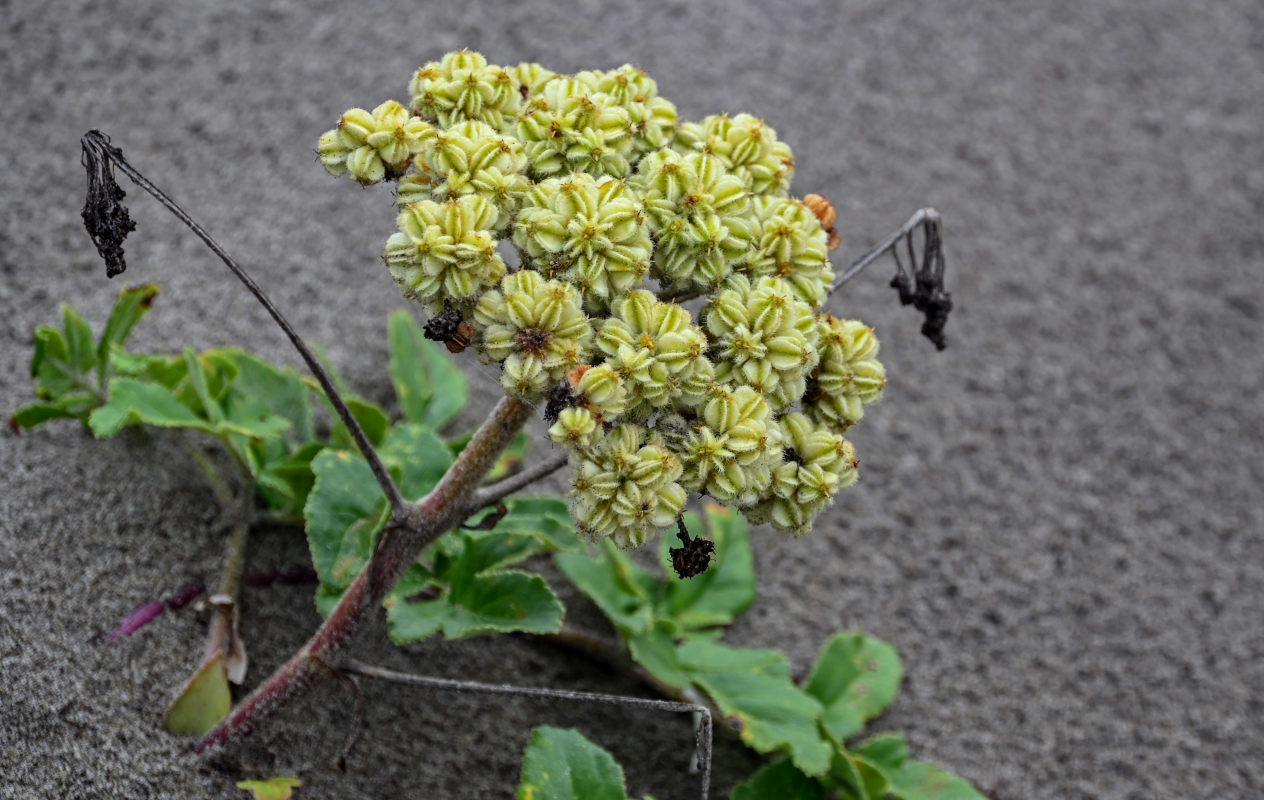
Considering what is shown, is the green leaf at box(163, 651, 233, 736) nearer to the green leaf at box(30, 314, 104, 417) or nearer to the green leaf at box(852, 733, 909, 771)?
the green leaf at box(30, 314, 104, 417)

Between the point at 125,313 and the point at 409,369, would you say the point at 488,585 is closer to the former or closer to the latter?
the point at 409,369

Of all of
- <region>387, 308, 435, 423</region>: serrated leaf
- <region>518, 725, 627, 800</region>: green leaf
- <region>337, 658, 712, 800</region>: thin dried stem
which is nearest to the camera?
<region>337, 658, 712, 800</region>: thin dried stem

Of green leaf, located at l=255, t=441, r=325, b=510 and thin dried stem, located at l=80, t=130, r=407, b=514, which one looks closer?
thin dried stem, located at l=80, t=130, r=407, b=514

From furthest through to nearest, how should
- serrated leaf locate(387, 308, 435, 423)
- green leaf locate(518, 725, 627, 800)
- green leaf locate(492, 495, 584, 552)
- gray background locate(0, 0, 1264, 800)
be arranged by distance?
serrated leaf locate(387, 308, 435, 423)
gray background locate(0, 0, 1264, 800)
green leaf locate(492, 495, 584, 552)
green leaf locate(518, 725, 627, 800)

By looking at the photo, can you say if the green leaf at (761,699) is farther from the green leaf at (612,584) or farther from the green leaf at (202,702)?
the green leaf at (202,702)

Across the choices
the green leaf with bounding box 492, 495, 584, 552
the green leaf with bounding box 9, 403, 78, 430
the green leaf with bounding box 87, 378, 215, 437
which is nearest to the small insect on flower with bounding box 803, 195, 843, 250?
the green leaf with bounding box 492, 495, 584, 552

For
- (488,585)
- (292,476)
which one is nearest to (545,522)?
(488,585)
